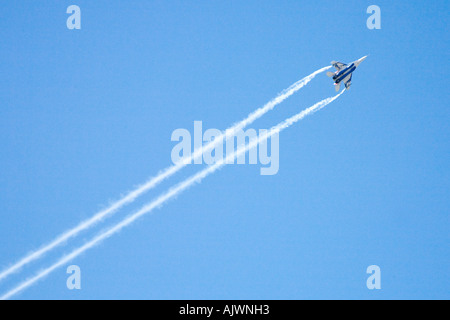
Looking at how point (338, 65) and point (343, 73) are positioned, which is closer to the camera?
point (338, 65)

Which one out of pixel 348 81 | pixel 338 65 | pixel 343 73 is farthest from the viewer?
pixel 348 81

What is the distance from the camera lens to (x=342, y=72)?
223 ft

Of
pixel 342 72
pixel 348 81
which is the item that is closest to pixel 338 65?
pixel 342 72

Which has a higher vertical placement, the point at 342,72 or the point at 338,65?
the point at 338,65

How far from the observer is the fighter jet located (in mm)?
67625

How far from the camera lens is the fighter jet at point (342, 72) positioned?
222 ft

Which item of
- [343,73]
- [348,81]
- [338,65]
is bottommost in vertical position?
[348,81]

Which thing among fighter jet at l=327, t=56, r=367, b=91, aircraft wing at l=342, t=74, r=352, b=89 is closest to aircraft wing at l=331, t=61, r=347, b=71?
fighter jet at l=327, t=56, r=367, b=91

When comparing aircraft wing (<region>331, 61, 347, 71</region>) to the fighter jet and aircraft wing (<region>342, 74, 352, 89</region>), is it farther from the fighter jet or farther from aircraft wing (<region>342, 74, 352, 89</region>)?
aircraft wing (<region>342, 74, 352, 89</region>)

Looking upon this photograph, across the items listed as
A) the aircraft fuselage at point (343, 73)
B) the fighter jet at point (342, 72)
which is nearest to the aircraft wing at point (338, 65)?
the fighter jet at point (342, 72)

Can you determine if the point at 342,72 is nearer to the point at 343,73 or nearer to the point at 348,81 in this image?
the point at 343,73
